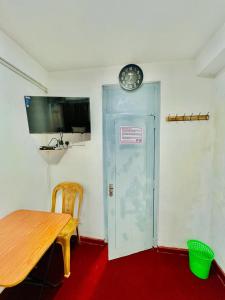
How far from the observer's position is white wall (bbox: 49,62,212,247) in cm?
204

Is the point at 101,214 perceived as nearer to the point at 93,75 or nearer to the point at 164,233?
the point at 164,233

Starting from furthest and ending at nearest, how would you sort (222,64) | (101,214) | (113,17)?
(101,214)
(222,64)
(113,17)

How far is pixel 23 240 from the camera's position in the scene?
1320mm

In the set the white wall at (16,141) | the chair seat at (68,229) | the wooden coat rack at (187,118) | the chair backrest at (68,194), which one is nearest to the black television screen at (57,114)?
the white wall at (16,141)

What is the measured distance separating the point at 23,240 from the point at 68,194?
1054 mm

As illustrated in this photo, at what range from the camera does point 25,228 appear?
1.49 metres

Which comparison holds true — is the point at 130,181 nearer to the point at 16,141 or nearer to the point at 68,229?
the point at 68,229

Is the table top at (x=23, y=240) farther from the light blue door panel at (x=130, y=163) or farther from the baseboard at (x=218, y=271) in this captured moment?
the baseboard at (x=218, y=271)

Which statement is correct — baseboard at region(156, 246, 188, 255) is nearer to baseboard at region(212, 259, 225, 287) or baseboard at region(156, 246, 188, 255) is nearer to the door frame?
the door frame

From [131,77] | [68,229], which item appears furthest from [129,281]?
[131,77]

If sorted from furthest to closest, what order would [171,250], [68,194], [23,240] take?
[68,194] → [171,250] → [23,240]

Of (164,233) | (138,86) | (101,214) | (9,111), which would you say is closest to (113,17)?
(138,86)

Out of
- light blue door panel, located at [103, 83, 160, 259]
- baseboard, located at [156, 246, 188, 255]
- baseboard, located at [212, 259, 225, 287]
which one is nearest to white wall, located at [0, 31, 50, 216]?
light blue door panel, located at [103, 83, 160, 259]

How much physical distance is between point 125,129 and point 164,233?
1541mm
